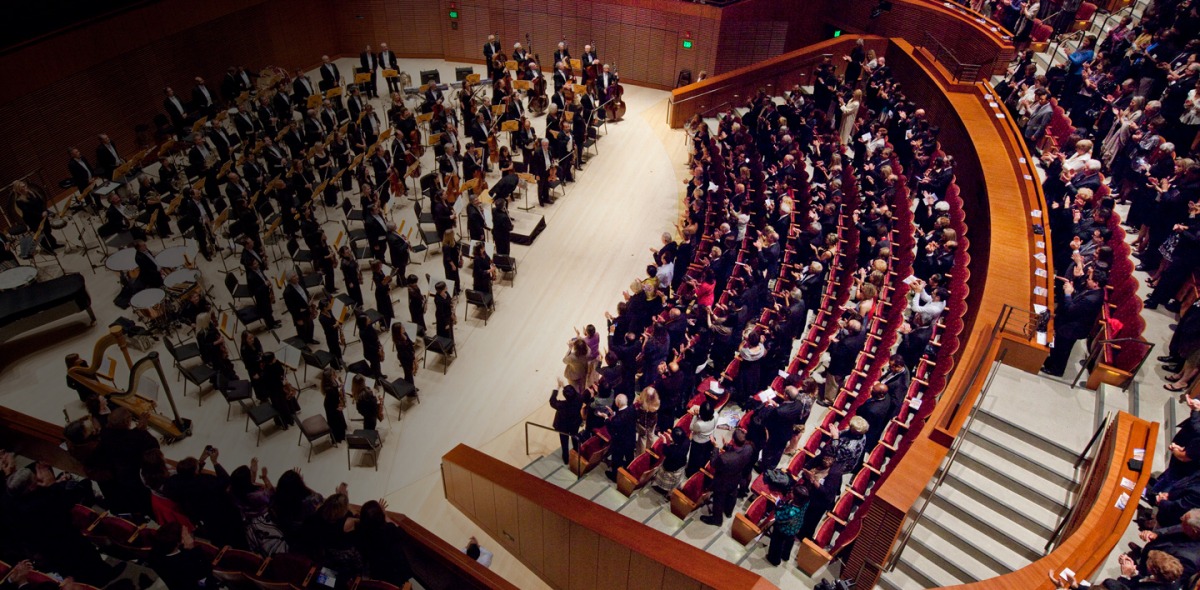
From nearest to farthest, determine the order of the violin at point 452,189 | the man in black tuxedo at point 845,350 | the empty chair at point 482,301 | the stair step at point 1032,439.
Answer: the stair step at point 1032,439, the man in black tuxedo at point 845,350, the empty chair at point 482,301, the violin at point 452,189

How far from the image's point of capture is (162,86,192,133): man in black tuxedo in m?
13.5

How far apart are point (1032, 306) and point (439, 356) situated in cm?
686

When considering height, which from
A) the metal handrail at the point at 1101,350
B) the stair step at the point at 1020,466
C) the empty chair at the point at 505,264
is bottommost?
the empty chair at the point at 505,264

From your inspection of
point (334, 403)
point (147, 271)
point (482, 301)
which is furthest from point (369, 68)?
point (334, 403)

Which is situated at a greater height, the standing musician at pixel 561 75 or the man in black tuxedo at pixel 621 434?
the standing musician at pixel 561 75

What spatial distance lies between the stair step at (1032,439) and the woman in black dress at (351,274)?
24.8 ft

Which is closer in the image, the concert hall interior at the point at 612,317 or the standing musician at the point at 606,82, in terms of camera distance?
the concert hall interior at the point at 612,317

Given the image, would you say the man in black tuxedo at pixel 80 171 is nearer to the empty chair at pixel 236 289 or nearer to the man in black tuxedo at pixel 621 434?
the empty chair at pixel 236 289

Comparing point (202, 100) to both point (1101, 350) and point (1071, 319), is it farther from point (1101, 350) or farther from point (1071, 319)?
point (1101, 350)

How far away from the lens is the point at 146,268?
379 inches

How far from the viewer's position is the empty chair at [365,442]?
782cm

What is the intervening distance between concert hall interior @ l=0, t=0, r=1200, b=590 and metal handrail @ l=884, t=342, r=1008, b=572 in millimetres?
41

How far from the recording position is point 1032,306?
732 centimetres

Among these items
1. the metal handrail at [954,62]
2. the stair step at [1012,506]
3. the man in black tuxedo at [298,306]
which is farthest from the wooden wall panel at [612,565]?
the metal handrail at [954,62]
